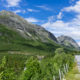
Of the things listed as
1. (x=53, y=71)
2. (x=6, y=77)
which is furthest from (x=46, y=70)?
(x=6, y=77)

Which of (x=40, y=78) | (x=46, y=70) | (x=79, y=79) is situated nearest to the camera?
(x=40, y=78)

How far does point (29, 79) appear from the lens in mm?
48250

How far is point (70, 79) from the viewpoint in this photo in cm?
5809

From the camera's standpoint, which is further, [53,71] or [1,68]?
[53,71]

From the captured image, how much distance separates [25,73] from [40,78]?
4.99 meters

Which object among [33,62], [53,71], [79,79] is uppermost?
[33,62]

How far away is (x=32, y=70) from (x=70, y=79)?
16919 mm

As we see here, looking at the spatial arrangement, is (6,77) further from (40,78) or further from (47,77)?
(47,77)

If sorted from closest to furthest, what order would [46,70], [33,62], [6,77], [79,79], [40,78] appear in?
[6,77] → [40,78] → [33,62] → [46,70] → [79,79]

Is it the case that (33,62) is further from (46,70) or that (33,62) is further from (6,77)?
(6,77)

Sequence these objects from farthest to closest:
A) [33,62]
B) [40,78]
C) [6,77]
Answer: [33,62] → [40,78] → [6,77]

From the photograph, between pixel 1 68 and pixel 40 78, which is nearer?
pixel 1 68

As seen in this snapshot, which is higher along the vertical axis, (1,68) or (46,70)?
(1,68)

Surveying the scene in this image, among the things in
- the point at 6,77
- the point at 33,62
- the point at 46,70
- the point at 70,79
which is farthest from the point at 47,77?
the point at 6,77
